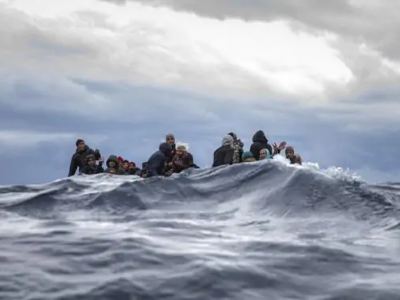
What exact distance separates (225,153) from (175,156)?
3.50ft

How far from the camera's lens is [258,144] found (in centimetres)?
1680

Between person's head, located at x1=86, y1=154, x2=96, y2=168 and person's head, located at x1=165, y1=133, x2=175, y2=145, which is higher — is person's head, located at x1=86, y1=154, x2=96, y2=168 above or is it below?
below

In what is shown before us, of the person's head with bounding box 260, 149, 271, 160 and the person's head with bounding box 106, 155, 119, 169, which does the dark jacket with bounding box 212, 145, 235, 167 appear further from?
the person's head with bounding box 106, 155, 119, 169

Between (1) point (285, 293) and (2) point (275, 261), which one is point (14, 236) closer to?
(2) point (275, 261)

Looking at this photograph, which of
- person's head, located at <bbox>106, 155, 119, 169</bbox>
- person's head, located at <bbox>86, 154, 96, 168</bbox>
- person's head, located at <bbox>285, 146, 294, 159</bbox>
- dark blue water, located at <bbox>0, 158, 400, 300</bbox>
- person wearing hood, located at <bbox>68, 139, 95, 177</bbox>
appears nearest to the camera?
dark blue water, located at <bbox>0, 158, 400, 300</bbox>

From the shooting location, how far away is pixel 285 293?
18.2 feet

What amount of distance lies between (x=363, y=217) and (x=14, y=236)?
427 centimetres

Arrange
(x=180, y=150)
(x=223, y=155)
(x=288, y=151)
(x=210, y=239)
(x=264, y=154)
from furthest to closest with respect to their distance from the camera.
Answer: (x=288, y=151)
(x=264, y=154)
(x=223, y=155)
(x=180, y=150)
(x=210, y=239)

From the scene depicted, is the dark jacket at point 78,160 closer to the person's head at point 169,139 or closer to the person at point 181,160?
the person's head at point 169,139

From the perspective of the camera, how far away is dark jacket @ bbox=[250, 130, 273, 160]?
16.8 meters

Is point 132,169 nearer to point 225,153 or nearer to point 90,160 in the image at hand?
point 90,160

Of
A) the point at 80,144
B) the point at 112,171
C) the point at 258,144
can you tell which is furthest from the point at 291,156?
the point at 80,144

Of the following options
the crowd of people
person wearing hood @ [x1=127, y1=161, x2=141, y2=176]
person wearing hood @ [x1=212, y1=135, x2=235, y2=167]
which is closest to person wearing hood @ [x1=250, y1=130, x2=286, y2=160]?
the crowd of people

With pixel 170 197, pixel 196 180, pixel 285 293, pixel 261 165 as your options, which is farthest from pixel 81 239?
pixel 261 165
